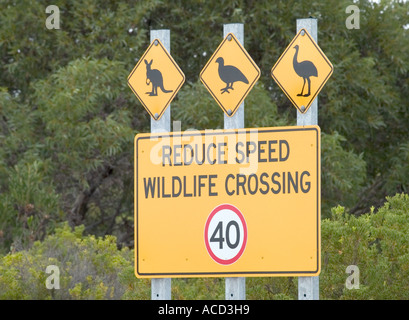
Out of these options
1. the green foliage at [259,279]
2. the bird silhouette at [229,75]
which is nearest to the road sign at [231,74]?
the bird silhouette at [229,75]

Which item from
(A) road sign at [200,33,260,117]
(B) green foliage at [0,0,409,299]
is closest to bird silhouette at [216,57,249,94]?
Result: (A) road sign at [200,33,260,117]

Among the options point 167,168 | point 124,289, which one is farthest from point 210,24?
point 167,168

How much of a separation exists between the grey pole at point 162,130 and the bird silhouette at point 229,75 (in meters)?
0.54

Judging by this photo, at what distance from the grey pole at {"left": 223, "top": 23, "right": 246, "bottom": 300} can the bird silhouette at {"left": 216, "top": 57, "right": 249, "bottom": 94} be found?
0.65 feet

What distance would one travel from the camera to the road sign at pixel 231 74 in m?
7.07

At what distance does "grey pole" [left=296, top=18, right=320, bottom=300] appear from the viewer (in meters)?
6.70

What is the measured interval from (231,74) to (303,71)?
23.1 inches

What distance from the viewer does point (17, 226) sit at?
14.5m

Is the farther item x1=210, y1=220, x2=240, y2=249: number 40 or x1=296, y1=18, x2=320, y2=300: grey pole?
x1=210, y1=220, x2=240, y2=249: number 40

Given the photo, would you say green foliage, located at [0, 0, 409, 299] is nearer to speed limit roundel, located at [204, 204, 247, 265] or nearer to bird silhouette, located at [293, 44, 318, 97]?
speed limit roundel, located at [204, 204, 247, 265]

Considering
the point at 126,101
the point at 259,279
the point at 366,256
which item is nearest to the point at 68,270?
the point at 259,279

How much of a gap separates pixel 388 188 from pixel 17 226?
A: 8243 millimetres
